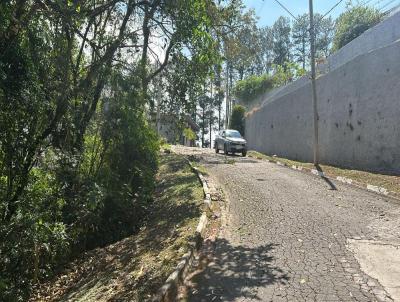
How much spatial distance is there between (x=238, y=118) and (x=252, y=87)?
332 centimetres

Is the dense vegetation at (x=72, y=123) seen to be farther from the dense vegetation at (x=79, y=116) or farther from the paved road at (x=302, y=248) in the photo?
the paved road at (x=302, y=248)

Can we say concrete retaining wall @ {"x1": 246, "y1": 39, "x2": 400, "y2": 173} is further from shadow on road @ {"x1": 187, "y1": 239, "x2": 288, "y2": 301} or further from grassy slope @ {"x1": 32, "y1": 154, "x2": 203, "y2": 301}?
shadow on road @ {"x1": 187, "y1": 239, "x2": 288, "y2": 301}

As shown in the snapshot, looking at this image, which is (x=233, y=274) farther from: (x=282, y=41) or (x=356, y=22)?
(x=282, y=41)

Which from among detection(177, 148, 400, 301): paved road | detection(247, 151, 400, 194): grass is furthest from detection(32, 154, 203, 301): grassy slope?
detection(247, 151, 400, 194): grass

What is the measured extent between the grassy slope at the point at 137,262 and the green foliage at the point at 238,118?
31930 mm

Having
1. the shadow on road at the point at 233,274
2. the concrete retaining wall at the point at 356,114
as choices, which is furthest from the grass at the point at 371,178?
the shadow on road at the point at 233,274

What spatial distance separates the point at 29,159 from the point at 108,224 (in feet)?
14.3

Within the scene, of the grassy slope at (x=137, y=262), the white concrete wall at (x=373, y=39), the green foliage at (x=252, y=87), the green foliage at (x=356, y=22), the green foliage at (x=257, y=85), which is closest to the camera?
the grassy slope at (x=137, y=262)

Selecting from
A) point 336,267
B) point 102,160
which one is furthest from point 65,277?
point 336,267

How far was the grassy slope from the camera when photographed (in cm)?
624

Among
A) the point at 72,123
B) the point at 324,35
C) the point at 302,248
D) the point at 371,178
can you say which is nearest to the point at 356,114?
the point at 371,178

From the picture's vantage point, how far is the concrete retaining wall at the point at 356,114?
48.3ft

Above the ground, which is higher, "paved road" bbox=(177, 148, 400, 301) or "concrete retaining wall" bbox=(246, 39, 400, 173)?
"concrete retaining wall" bbox=(246, 39, 400, 173)

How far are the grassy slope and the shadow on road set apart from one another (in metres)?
0.46
